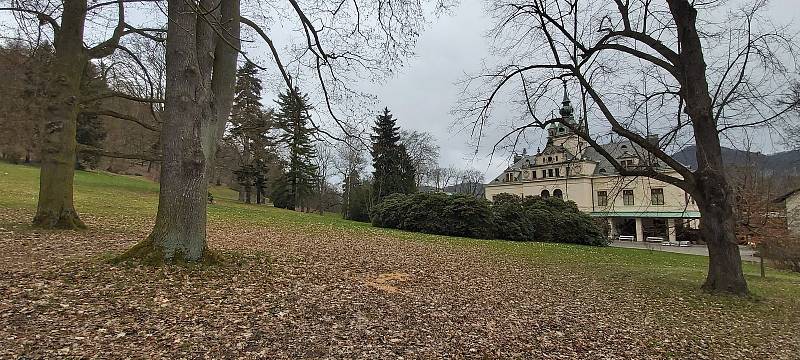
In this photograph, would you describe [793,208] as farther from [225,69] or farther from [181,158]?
[181,158]

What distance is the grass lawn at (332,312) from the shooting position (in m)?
3.88

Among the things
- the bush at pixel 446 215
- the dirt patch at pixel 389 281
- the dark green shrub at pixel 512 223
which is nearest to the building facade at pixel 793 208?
the dark green shrub at pixel 512 223

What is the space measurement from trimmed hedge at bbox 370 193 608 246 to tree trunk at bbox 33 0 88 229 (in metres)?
18.1

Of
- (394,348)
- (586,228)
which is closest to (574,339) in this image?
(394,348)

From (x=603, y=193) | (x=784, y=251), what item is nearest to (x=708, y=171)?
(x=784, y=251)

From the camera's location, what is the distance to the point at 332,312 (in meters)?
5.11

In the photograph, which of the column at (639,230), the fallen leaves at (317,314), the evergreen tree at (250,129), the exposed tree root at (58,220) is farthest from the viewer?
the column at (639,230)

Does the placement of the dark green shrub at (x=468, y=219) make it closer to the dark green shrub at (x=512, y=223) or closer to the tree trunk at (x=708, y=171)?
the dark green shrub at (x=512, y=223)

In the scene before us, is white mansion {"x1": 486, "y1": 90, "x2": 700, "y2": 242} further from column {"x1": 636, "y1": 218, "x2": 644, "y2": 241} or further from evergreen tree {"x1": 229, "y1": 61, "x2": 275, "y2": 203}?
evergreen tree {"x1": 229, "y1": 61, "x2": 275, "y2": 203}

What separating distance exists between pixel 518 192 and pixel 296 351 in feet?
174

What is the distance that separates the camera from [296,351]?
3.89 metres

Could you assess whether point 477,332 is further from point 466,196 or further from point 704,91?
point 466,196

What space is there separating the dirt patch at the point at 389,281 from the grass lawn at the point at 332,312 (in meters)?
0.06

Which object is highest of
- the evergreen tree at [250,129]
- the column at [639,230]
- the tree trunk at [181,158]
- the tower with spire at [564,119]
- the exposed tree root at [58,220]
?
the evergreen tree at [250,129]
